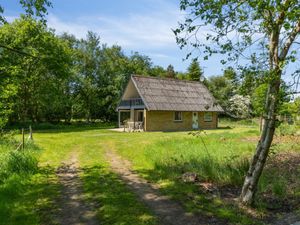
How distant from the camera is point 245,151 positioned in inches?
508

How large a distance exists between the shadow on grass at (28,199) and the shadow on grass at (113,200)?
0.93m

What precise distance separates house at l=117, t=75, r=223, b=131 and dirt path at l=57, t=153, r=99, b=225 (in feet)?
62.3

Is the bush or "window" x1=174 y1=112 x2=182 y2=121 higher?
"window" x1=174 y1=112 x2=182 y2=121

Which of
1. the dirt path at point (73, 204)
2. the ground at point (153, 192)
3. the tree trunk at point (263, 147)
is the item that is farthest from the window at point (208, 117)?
the tree trunk at point (263, 147)

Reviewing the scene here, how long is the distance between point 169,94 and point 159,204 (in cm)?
2500

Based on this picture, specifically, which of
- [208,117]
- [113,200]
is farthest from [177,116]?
[113,200]

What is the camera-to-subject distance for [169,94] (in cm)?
3184

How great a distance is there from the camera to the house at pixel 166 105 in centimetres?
2978

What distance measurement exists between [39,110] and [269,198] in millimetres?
37425

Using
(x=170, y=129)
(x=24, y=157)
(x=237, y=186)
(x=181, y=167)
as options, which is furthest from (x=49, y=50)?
(x=237, y=186)

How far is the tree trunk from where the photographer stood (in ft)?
21.5

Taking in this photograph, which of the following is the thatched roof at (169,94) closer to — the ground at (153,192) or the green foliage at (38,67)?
the green foliage at (38,67)

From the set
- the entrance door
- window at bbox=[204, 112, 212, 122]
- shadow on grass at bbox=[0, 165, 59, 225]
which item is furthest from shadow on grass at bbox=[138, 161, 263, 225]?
window at bbox=[204, 112, 212, 122]

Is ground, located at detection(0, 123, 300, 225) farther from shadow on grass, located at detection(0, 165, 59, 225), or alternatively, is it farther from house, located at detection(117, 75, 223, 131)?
house, located at detection(117, 75, 223, 131)
